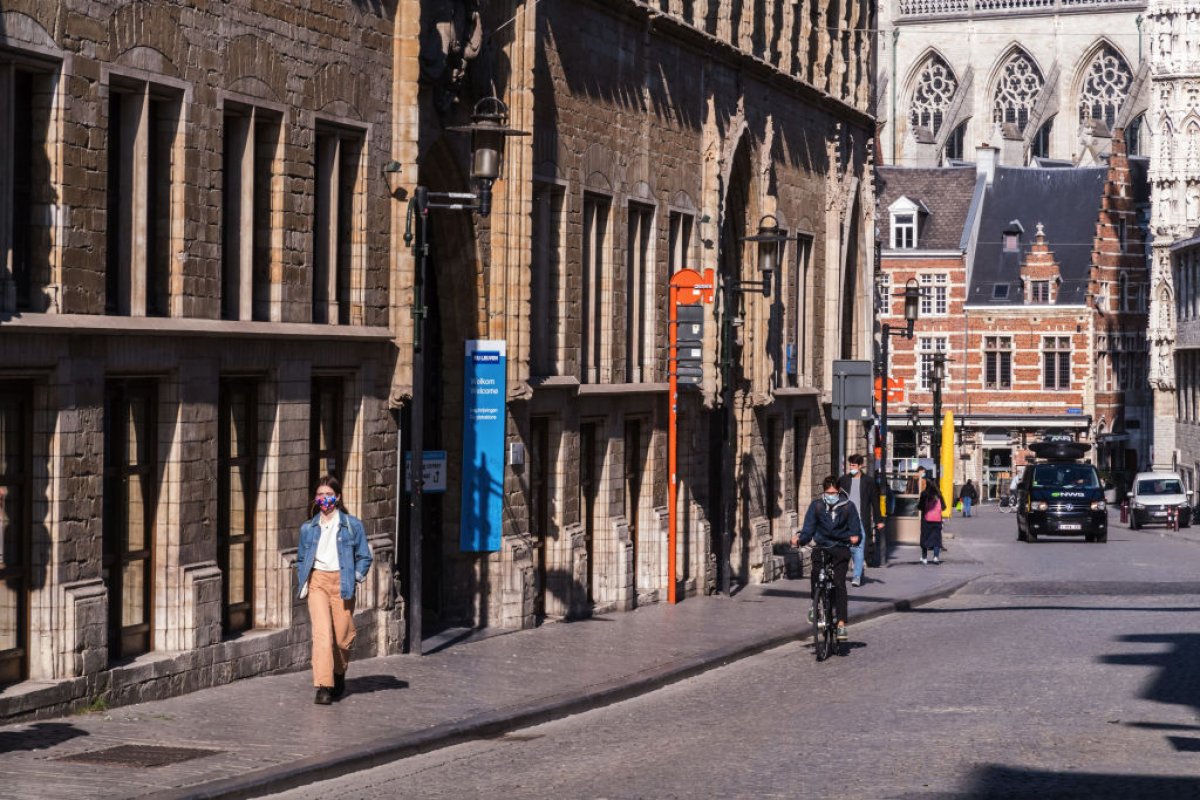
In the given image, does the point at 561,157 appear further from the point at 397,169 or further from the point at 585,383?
the point at 397,169

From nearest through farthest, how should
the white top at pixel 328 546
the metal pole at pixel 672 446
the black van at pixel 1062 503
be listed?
the white top at pixel 328 546
the metal pole at pixel 672 446
the black van at pixel 1062 503

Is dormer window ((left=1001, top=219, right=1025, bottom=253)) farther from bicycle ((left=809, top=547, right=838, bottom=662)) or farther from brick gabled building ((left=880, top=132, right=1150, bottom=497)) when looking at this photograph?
bicycle ((left=809, top=547, right=838, bottom=662))

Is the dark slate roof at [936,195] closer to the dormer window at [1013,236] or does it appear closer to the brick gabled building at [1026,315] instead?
the brick gabled building at [1026,315]

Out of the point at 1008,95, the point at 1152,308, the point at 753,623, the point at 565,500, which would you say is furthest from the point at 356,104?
the point at 1008,95

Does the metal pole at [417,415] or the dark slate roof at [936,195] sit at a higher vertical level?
the dark slate roof at [936,195]

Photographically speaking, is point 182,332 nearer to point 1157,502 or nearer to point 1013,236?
point 1157,502

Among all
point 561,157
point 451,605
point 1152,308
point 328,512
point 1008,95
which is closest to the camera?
point 328,512

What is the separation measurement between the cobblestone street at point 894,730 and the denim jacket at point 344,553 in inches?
63.8

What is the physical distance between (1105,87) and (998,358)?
20645 mm

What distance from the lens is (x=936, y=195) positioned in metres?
97.4

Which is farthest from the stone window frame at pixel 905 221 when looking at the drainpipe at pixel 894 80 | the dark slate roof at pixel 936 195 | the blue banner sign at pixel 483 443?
the blue banner sign at pixel 483 443

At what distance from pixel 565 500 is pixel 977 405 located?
70568 millimetres

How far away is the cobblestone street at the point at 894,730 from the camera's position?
41.6 feet

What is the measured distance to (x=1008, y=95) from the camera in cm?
11169
